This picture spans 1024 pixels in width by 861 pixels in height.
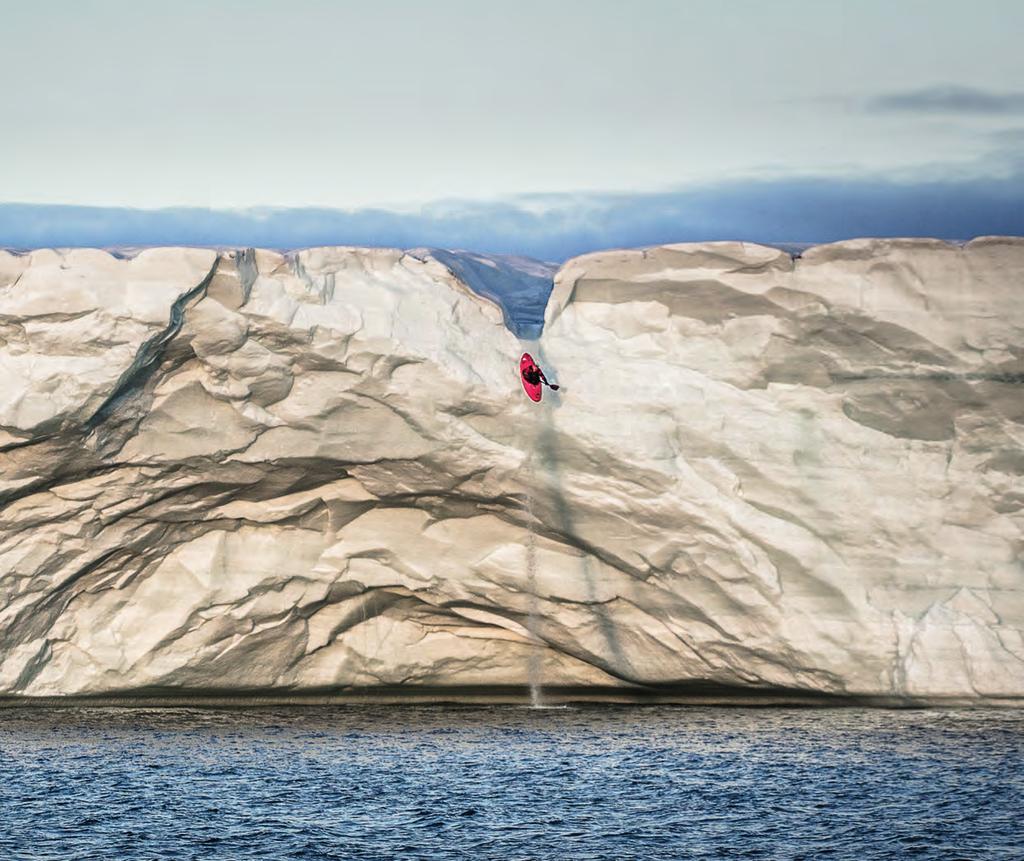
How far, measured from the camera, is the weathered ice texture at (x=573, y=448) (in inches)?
623

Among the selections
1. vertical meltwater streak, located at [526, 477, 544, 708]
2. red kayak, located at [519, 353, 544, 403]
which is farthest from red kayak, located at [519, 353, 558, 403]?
vertical meltwater streak, located at [526, 477, 544, 708]

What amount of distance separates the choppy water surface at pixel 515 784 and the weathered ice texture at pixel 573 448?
1124mm

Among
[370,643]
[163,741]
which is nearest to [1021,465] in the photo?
[370,643]

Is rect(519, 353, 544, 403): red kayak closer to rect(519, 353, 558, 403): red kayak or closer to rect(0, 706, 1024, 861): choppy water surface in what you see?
rect(519, 353, 558, 403): red kayak

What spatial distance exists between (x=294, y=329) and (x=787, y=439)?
543 cm

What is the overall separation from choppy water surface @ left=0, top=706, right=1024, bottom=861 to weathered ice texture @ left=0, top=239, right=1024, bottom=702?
3.69 ft

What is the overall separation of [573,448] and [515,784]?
405 centimetres

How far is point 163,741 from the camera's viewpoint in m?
15.8

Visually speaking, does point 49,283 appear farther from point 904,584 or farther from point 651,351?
point 904,584

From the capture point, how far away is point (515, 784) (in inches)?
542

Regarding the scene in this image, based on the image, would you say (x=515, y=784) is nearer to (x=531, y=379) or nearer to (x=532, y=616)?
(x=532, y=616)

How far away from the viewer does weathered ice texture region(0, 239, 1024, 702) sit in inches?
623

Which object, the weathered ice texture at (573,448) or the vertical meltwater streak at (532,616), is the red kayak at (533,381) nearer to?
the weathered ice texture at (573,448)

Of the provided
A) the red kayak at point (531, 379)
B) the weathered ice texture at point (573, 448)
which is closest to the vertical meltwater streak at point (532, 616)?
the weathered ice texture at point (573, 448)
